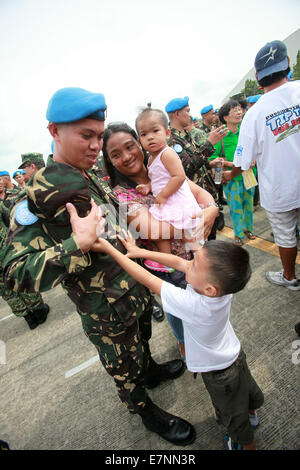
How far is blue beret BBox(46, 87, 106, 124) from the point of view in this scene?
1012 millimetres

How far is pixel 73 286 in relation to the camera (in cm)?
128

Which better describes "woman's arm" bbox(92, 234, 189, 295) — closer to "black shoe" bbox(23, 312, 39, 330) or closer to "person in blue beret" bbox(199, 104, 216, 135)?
"black shoe" bbox(23, 312, 39, 330)

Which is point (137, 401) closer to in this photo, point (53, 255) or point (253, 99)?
point (53, 255)

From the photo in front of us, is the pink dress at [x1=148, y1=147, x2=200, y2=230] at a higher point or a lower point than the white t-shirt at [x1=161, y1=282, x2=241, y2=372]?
higher

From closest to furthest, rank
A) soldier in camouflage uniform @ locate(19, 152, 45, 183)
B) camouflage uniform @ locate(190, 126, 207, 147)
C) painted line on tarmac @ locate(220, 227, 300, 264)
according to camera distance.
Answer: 1. camouflage uniform @ locate(190, 126, 207, 147)
2. painted line on tarmac @ locate(220, 227, 300, 264)
3. soldier in camouflage uniform @ locate(19, 152, 45, 183)

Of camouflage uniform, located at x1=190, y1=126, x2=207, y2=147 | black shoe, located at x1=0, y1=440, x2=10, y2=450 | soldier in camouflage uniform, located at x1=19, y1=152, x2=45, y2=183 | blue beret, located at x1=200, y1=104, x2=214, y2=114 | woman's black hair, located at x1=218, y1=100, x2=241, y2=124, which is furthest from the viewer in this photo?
blue beret, located at x1=200, y1=104, x2=214, y2=114

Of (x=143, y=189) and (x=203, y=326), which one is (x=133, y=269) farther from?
(x=143, y=189)

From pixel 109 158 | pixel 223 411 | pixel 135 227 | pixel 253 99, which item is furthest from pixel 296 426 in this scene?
pixel 253 99

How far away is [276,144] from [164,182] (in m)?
1.30

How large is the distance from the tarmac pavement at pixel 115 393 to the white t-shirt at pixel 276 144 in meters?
1.16

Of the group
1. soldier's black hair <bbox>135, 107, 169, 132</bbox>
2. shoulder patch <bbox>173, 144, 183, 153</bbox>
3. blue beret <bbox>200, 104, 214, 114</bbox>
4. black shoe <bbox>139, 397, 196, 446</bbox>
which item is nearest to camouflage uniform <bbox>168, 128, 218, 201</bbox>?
shoulder patch <bbox>173, 144, 183, 153</bbox>

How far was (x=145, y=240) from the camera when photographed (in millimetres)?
1749

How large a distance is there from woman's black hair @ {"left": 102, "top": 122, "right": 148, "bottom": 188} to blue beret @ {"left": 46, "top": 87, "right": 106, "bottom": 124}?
1.72 feet

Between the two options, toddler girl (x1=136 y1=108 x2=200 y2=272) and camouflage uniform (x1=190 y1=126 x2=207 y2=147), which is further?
camouflage uniform (x1=190 y1=126 x2=207 y2=147)
